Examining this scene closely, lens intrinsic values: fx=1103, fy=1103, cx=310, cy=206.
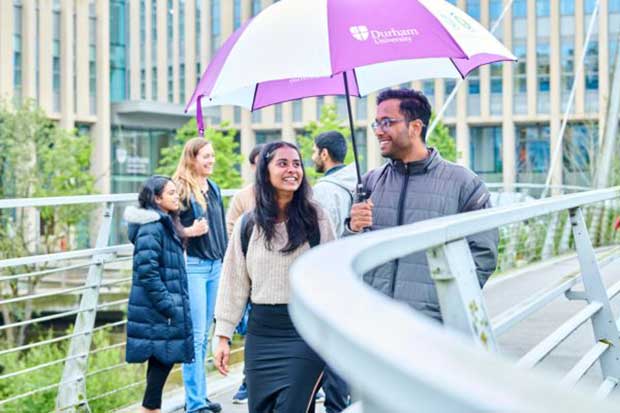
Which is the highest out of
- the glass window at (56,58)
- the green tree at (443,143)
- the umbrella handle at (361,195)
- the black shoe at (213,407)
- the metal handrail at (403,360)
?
the glass window at (56,58)

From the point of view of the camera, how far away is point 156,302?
559cm

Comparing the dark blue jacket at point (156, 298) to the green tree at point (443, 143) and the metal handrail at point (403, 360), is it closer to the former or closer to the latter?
the metal handrail at point (403, 360)

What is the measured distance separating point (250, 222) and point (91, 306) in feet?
7.80

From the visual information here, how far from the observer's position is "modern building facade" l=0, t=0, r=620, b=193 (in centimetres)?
4925

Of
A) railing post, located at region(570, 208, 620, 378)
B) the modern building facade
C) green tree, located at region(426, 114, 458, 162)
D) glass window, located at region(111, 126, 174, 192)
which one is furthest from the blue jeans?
glass window, located at region(111, 126, 174, 192)

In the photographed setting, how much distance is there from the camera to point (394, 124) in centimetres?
419

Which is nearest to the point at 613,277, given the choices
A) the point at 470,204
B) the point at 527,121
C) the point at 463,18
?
the point at 463,18

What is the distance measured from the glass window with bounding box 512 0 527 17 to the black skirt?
172ft

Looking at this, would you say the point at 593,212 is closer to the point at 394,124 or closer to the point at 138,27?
the point at 394,124

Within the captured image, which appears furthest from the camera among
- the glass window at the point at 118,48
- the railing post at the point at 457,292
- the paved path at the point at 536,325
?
the glass window at the point at 118,48

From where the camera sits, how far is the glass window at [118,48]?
53.2 meters

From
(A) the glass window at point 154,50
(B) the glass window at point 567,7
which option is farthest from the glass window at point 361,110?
(B) the glass window at point 567,7

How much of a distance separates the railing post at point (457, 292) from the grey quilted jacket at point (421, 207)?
112 centimetres

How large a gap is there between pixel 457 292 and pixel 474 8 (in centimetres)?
5530
